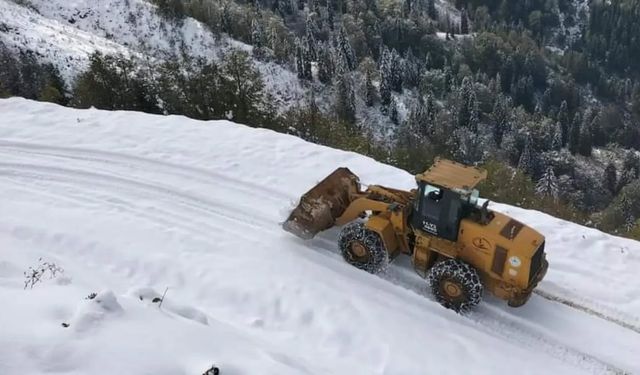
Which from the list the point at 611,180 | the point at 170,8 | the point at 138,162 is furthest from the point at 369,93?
the point at 138,162

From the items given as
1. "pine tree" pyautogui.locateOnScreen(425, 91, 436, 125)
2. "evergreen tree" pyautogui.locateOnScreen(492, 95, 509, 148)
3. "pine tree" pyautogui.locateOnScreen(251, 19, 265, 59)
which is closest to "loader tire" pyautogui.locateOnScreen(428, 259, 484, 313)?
"pine tree" pyautogui.locateOnScreen(425, 91, 436, 125)

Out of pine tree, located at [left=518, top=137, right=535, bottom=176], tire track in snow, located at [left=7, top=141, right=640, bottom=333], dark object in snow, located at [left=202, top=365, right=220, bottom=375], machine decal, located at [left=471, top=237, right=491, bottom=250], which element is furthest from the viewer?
pine tree, located at [left=518, top=137, right=535, bottom=176]

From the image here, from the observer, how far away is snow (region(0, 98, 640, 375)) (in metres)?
7.69

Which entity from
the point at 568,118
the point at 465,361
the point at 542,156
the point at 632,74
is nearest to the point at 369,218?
the point at 465,361

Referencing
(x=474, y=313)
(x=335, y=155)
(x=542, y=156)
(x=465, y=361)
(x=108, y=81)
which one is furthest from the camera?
(x=542, y=156)

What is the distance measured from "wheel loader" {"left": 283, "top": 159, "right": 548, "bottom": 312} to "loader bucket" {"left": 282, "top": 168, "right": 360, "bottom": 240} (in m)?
0.02

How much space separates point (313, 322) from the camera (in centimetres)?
1045

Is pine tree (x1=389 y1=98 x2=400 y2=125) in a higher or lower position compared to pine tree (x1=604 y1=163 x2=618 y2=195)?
higher

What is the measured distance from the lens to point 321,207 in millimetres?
12492

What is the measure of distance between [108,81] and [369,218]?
982 inches

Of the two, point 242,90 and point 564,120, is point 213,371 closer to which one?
point 242,90

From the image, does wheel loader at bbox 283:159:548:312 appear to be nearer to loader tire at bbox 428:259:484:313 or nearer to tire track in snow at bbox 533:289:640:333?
loader tire at bbox 428:259:484:313

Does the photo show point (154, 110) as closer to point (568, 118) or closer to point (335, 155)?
point (335, 155)

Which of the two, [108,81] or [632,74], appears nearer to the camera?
[108,81]
